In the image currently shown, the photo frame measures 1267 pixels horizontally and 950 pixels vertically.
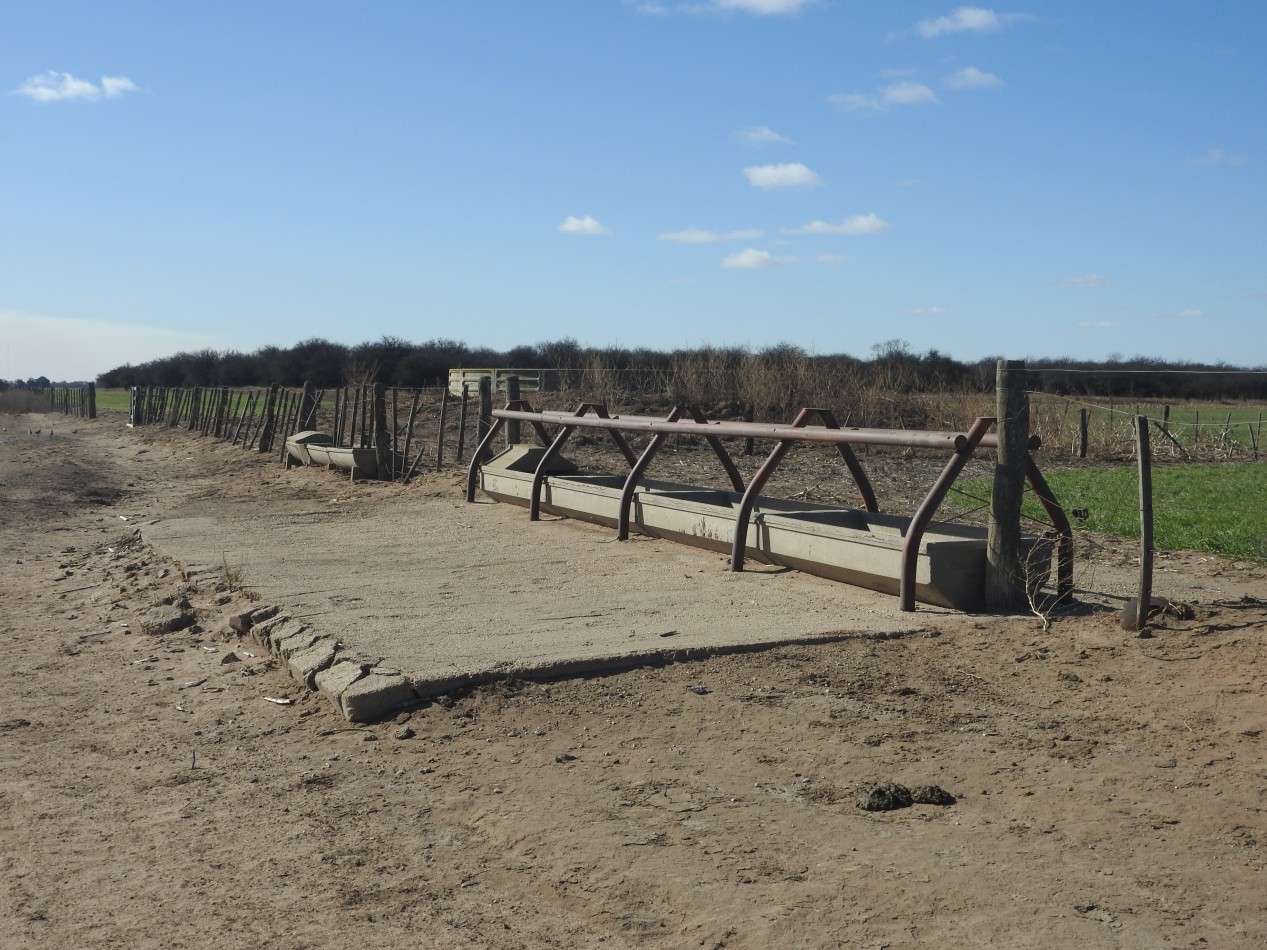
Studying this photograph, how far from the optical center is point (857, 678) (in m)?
5.57

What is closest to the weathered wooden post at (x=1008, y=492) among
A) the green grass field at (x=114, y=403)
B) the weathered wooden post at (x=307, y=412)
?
the weathered wooden post at (x=307, y=412)

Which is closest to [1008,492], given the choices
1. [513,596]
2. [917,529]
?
[917,529]

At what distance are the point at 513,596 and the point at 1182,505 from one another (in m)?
8.74

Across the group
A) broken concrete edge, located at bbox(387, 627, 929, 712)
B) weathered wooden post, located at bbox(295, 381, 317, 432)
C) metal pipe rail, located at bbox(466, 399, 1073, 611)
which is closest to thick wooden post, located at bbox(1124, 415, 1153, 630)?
metal pipe rail, located at bbox(466, 399, 1073, 611)

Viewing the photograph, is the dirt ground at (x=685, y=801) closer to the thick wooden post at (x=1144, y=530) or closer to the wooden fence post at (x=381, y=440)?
the thick wooden post at (x=1144, y=530)

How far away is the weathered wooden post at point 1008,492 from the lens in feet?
22.1

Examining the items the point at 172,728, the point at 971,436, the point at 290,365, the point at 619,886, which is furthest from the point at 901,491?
the point at 290,365

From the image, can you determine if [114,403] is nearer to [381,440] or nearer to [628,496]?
[381,440]

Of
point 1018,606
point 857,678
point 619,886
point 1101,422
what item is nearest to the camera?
point 619,886

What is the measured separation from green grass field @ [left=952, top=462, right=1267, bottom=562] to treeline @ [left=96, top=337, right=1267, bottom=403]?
1.39 metres

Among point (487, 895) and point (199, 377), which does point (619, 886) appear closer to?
point (487, 895)

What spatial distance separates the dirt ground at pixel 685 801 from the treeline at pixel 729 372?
6.96ft

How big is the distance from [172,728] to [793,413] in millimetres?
21996

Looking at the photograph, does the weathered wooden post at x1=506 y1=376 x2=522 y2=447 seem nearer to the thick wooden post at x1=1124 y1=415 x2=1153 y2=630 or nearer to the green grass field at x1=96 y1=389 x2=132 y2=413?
the thick wooden post at x1=1124 y1=415 x2=1153 y2=630
